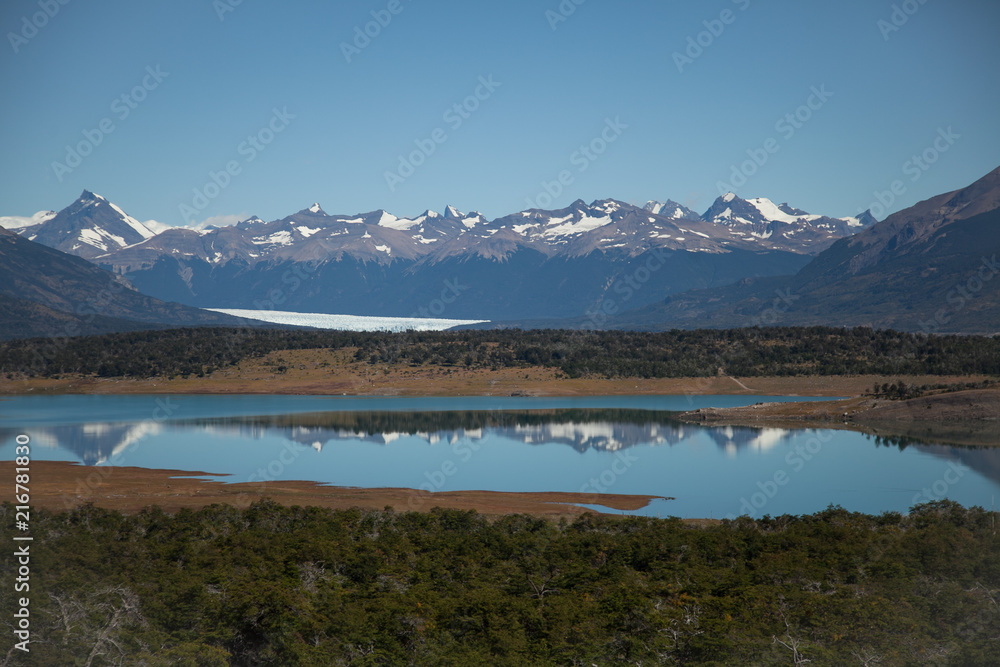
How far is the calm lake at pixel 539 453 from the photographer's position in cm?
5262

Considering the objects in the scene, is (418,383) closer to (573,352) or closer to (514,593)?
(573,352)

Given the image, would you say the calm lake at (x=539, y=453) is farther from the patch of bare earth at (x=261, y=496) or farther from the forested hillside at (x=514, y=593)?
the forested hillside at (x=514, y=593)

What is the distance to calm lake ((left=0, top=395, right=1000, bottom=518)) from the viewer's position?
52.6m

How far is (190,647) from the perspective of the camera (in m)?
22.5

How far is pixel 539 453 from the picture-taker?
7056 cm

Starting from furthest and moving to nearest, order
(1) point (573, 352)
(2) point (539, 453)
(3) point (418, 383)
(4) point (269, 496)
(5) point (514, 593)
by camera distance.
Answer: (1) point (573, 352) < (3) point (418, 383) < (2) point (539, 453) < (4) point (269, 496) < (5) point (514, 593)

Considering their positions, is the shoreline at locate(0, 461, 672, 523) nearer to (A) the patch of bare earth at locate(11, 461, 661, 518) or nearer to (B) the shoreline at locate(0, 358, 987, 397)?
(A) the patch of bare earth at locate(11, 461, 661, 518)

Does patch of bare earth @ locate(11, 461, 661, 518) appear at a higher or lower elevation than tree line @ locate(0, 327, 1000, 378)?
lower

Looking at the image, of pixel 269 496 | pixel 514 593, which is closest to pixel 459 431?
pixel 269 496

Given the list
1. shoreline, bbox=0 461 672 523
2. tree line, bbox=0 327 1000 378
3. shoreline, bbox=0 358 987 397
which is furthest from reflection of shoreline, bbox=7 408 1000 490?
tree line, bbox=0 327 1000 378

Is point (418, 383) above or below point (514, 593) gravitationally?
above

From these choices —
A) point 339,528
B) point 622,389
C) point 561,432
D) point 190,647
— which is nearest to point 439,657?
point 190,647

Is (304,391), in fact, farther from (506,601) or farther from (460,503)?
(506,601)

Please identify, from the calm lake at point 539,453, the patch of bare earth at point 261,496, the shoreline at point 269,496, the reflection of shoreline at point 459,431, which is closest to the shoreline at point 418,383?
the calm lake at point 539,453
